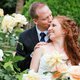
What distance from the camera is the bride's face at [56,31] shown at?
4.47 metres

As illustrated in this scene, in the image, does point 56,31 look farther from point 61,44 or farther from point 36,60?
point 36,60

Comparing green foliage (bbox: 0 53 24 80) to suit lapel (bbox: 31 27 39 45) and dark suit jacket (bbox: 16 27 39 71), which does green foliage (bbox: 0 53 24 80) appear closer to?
dark suit jacket (bbox: 16 27 39 71)

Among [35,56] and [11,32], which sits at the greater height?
[11,32]

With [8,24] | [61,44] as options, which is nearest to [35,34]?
[61,44]

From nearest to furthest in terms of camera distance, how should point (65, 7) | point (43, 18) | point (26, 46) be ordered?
point (43, 18) → point (26, 46) → point (65, 7)

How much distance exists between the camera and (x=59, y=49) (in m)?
4.70

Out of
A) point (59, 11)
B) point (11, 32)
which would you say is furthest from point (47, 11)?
point (59, 11)

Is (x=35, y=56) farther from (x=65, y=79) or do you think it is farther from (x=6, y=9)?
(x=6, y=9)

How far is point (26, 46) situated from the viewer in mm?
5328

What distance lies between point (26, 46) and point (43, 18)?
391 mm

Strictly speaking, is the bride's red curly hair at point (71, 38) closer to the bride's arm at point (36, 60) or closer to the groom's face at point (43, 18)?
the bride's arm at point (36, 60)

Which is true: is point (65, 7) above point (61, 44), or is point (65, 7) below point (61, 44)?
above

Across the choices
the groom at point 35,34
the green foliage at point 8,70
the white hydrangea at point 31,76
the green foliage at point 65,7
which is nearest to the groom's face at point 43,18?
the groom at point 35,34

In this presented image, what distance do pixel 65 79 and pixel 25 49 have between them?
224 cm
